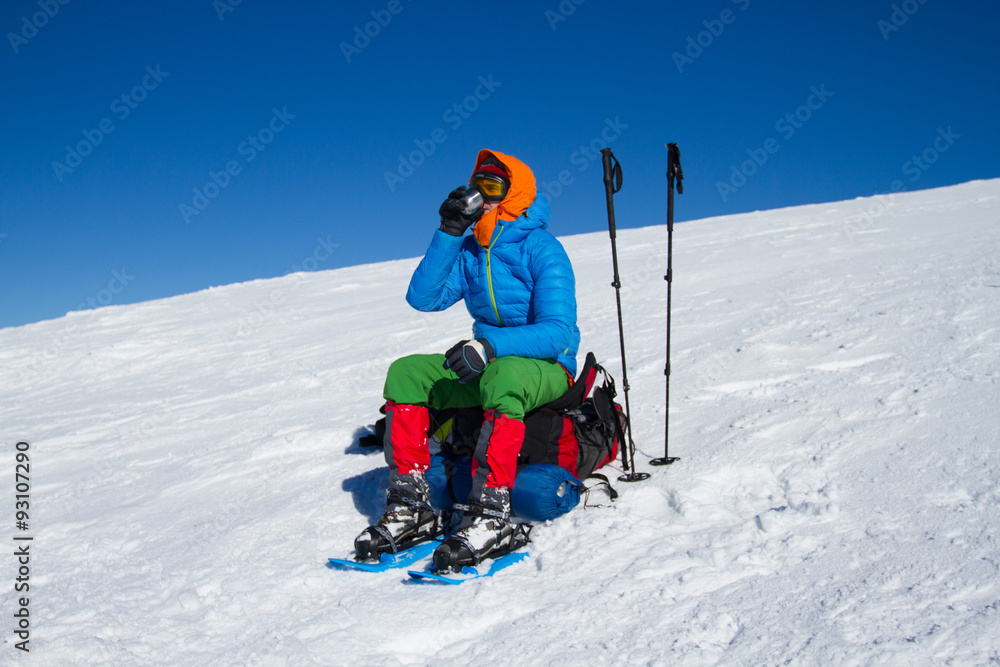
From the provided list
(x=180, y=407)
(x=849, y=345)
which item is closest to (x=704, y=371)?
(x=849, y=345)

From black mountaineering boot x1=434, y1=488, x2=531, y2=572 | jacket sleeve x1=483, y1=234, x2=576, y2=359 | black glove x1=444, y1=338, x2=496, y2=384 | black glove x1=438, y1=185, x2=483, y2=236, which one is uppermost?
black glove x1=438, y1=185, x2=483, y2=236

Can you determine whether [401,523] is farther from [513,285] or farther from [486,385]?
[513,285]

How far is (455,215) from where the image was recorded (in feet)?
12.8

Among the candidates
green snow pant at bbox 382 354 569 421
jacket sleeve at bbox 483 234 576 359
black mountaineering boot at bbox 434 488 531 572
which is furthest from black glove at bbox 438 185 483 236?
black mountaineering boot at bbox 434 488 531 572

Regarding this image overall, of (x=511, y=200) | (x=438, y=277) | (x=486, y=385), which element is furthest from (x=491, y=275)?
(x=486, y=385)

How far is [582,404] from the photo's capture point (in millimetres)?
4137

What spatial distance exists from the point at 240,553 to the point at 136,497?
1.88 metres

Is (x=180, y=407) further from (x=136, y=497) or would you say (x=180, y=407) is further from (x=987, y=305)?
(x=987, y=305)

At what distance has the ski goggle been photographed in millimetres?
3895

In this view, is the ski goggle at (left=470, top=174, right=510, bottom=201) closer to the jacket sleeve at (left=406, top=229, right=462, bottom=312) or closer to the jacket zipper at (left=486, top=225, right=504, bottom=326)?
the jacket zipper at (left=486, top=225, right=504, bottom=326)

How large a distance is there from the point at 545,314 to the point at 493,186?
79 cm

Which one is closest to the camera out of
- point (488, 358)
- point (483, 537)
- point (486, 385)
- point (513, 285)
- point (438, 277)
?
point (483, 537)

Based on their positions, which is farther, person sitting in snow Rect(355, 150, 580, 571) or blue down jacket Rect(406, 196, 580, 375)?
blue down jacket Rect(406, 196, 580, 375)

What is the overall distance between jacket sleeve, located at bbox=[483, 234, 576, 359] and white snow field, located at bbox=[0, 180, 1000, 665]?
899 mm
